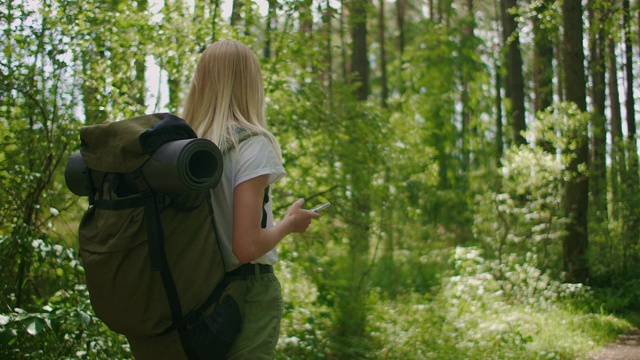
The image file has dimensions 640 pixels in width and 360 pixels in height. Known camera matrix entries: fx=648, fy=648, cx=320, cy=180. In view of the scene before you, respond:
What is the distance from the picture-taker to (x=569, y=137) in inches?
369

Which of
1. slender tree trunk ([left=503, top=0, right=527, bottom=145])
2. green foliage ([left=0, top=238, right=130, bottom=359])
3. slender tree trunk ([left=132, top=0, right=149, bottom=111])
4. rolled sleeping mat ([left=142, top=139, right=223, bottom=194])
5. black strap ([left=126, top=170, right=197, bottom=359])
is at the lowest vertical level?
green foliage ([left=0, top=238, right=130, bottom=359])

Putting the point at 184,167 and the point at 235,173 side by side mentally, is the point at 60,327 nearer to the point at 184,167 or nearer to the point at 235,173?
the point at 235,173

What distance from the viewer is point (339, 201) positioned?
7109 mm

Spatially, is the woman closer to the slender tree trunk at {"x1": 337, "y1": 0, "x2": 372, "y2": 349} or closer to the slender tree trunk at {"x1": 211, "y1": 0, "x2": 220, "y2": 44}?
the slender tree trunk at {"x1": 211, "y1": 0, "x2": 220, "y2": 44}

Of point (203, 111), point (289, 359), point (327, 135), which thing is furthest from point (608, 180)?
point (203, 111)

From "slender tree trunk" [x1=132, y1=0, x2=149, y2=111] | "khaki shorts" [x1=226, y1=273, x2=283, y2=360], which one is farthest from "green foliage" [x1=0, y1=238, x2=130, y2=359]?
"khaki shorts" [x1=226, y1=273, x2=283, y2=360]

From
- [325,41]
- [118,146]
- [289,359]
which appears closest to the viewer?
[118,146]

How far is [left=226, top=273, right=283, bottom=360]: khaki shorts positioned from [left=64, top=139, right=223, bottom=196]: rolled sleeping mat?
49 centimetres

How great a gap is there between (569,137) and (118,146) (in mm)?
8533

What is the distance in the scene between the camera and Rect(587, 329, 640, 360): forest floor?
666 cm

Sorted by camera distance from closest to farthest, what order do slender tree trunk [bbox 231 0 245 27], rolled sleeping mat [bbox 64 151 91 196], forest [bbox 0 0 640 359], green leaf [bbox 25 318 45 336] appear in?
1. rolled sleeping mat [bbox 64 151 91 196]
2. green leaf [bbox 25 318 45 336]
3. forest [bbox 0 0 640 359]
4. slender tree trunk [bbox 231 0 245 27]

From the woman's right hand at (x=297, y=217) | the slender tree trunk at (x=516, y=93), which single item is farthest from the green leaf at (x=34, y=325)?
the slender tree trunk at (x=516, y=93)

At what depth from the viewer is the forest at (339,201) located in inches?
182

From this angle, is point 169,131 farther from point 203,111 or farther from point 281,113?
point 281,113
